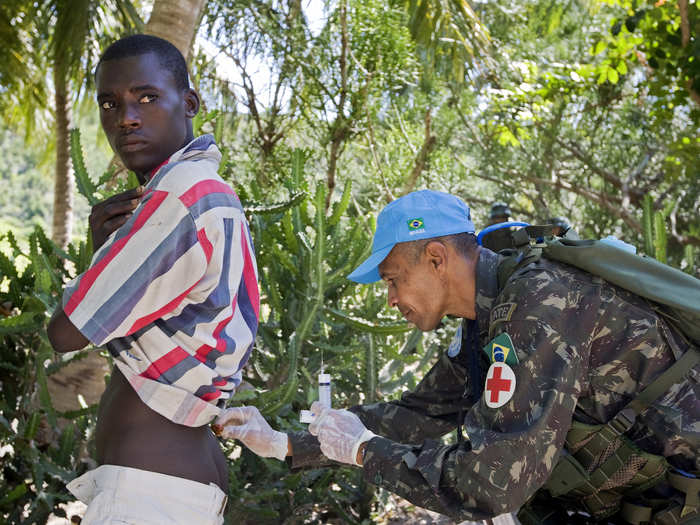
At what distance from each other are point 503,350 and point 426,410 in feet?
2.83

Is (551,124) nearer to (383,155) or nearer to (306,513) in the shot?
(383,155)

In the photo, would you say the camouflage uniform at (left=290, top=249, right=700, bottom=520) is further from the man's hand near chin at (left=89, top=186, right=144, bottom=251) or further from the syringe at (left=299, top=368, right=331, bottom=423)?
the man's hand near chin at (left=89, top=186, right=144, bottom=251)

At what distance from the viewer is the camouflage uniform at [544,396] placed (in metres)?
1.86

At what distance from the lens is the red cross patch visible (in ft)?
6.14

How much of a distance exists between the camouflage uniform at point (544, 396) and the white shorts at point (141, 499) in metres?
0.66

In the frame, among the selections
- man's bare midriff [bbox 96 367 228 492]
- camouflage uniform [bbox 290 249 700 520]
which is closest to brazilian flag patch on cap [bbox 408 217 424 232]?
camouflage uniform [bbox 290 249 700 520]

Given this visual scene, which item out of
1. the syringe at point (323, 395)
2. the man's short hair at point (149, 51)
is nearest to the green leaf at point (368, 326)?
the syringe at point (323, 395)

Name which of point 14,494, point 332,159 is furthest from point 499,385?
point 332,159

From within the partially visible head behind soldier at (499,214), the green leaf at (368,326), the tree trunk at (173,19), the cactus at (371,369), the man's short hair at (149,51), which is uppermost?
the tree trunk at (173,19)

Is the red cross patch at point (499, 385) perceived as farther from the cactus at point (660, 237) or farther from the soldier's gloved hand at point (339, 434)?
the cactus at point (660, 237)

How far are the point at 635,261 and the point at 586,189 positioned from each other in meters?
8.54

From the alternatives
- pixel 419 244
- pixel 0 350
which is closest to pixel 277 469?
pixel 0 350

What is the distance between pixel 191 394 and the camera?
165 centimetres

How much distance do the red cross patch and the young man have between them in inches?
24.7
